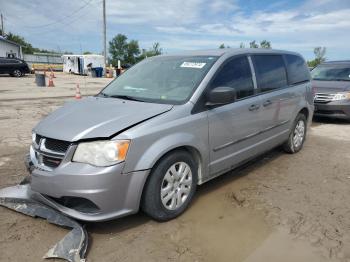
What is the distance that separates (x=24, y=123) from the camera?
892cm

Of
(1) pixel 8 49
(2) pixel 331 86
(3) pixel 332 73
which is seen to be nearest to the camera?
(2) pixel 331 86

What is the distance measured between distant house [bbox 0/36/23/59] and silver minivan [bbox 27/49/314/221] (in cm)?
4580

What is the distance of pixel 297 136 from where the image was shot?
6.34m

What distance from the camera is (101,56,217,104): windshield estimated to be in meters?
4.01

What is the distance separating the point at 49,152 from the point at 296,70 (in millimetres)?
4555

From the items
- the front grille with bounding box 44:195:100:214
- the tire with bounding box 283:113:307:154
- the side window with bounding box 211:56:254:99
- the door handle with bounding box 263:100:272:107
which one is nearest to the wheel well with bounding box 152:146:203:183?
the side window with bounding box 211:56:254:99

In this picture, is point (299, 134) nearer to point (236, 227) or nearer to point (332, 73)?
point (236, 227)

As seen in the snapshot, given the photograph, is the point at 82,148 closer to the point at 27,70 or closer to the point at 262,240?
the point at 262,240

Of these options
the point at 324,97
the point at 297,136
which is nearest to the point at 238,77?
the point at 297,136

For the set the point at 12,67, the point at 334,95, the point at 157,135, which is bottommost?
the point at 157,135

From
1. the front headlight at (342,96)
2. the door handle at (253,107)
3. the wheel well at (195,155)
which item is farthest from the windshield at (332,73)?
the wheel well at (195,155)

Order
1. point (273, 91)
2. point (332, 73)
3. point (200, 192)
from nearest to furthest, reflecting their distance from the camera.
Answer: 1. point (200, 192)
2. point (273, 91)
3. point (332, 73)

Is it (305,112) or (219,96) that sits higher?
(219,96)

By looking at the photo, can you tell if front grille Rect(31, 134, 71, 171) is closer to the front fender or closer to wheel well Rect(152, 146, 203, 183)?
the front fender
